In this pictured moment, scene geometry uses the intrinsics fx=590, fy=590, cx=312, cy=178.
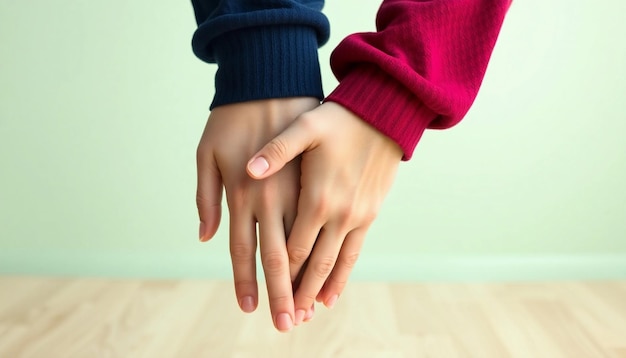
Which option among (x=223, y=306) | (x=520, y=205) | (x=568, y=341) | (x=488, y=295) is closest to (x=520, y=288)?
(x=488, y=295)

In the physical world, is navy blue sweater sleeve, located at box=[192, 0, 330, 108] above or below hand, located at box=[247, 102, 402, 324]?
above

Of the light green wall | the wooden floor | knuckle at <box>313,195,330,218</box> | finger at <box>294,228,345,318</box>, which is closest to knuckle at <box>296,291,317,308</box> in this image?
finger at <box>294,228,345,318</box>

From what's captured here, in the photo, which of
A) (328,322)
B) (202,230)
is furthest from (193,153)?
(202,230)

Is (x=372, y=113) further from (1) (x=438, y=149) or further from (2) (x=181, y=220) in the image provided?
(2) (x=181, y=220)

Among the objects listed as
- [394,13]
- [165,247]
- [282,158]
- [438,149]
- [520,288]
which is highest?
[394,13]

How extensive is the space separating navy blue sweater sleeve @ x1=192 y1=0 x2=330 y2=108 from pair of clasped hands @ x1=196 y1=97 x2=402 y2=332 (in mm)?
17

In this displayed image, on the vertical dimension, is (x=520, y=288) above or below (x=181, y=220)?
below

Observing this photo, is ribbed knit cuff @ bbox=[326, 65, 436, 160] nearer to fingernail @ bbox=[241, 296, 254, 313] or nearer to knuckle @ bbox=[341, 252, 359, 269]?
knuckle @ bbox=[341, 252, 359, 269]

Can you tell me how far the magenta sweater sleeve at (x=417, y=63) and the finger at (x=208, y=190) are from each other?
0.55 feet

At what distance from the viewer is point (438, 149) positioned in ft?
6.87

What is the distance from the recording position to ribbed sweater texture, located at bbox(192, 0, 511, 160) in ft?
2.21

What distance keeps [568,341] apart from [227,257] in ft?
3.87

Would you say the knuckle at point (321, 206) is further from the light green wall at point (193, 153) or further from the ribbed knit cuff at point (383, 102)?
the light green wall at point (193, 153)

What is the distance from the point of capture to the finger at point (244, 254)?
2.37 ft
